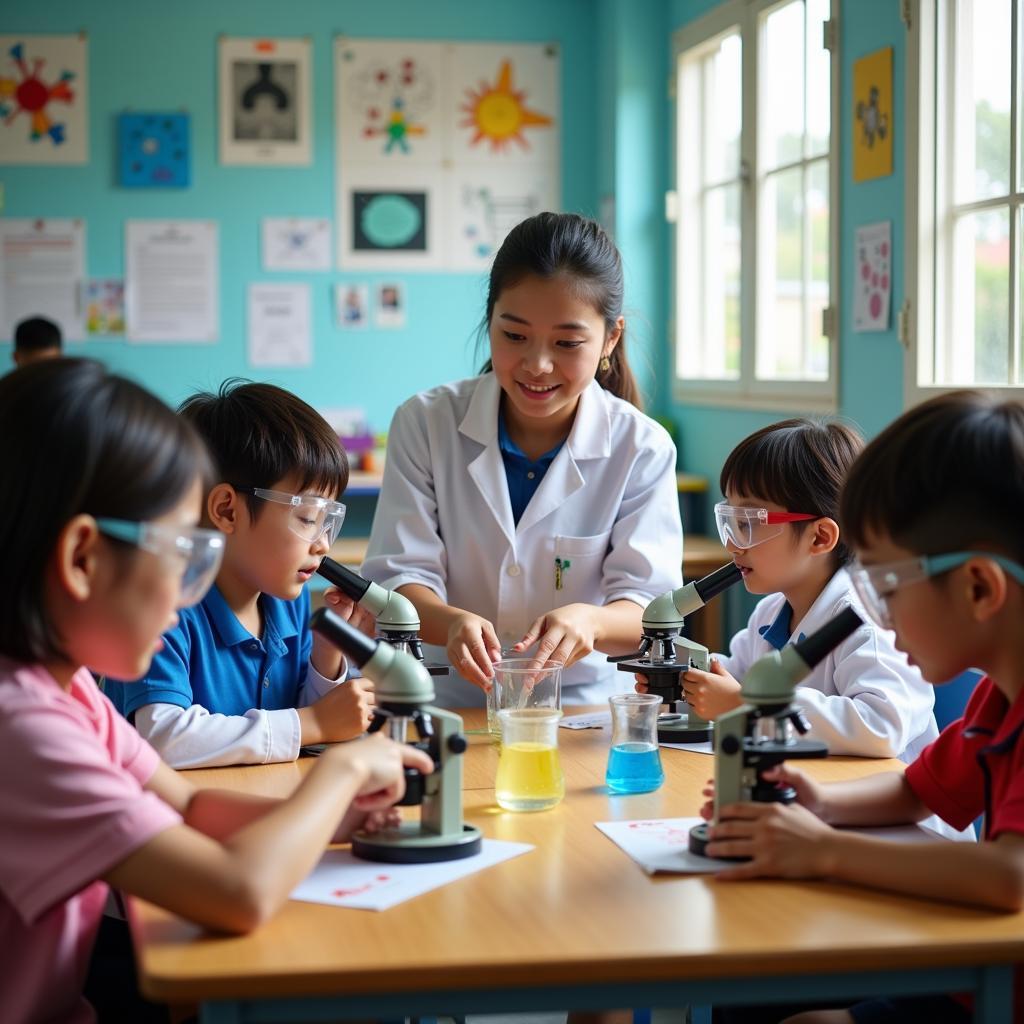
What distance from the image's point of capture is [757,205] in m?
4.63

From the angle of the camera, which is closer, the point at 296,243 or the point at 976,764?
the point at 976,764

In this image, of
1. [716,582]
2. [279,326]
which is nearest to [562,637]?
[716,582]

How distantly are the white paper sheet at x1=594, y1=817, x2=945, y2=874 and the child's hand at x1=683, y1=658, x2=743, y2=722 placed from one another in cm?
33

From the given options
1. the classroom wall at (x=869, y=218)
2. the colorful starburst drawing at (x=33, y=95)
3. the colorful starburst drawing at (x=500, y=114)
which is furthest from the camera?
the colorful starburst drawing at (x=500, y=114)

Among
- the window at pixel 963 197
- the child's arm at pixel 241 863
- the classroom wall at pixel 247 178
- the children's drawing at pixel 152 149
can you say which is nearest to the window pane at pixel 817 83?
the window at pixel 963 197

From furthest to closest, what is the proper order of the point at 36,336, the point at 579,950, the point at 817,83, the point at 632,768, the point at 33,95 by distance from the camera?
the point at 33,95 → the point at 36,336 → the point at 817,83 → the point at 632,768 → the point at 579,950

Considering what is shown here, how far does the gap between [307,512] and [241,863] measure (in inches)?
32.9

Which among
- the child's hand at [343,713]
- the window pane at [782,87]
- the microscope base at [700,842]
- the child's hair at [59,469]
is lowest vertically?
the microscope base at [700,842]

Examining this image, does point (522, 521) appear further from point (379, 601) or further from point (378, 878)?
point (378, 878)

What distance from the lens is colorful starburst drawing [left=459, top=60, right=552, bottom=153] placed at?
5820mm

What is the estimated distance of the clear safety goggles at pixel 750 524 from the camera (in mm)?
2080

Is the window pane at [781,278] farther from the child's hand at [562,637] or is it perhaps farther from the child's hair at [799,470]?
the child's hand at [562,637]

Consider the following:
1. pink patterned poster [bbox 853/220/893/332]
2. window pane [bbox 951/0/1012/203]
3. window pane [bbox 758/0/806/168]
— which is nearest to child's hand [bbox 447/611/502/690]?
window pane [bbox 951/0/1012/203]

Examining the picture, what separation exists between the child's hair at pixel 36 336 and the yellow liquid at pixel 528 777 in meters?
4.21
